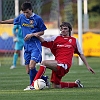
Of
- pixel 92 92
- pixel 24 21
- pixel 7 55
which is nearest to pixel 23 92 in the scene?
pixel 92 92

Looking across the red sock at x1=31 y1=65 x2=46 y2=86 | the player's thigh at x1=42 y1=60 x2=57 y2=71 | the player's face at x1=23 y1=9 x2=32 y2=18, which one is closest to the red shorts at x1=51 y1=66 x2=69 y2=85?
the player's thigh at x1=42 y1=60 x2=57 y2=71

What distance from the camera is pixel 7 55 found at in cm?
2498

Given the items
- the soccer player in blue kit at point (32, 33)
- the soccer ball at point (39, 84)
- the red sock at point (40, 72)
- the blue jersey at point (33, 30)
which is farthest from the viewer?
the blue jersey at point (33, 30)

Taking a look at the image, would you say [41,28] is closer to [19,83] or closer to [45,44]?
[45,44]

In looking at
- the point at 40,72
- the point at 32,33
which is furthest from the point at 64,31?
the point at 40,72

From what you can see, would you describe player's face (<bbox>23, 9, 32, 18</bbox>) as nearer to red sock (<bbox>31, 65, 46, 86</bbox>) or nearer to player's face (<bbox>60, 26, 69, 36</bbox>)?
player's face (<bbox>60, 26, 69, 36</bbox>)

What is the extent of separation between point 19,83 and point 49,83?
1.28m

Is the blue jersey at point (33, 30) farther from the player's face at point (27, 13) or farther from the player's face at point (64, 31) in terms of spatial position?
the player's face at point (64, 31)

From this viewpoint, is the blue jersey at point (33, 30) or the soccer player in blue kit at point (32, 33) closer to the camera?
the soccer player in blue kit at point (32, 33)

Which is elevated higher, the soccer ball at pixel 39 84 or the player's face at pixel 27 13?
the player's face at pixel 27 13

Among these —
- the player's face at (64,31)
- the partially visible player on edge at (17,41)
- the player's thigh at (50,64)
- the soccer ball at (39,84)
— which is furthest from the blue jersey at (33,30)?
the partially visible player on edge at (17,41)

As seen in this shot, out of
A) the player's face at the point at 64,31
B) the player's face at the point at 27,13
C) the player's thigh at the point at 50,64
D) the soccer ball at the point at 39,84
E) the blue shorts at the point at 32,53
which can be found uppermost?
the player's face at the point at 27,13

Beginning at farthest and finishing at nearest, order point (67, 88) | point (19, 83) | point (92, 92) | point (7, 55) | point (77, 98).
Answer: point (7, 55)
point (19, 83)
point (67, 88)
point (92, 92)
point (77, 98)

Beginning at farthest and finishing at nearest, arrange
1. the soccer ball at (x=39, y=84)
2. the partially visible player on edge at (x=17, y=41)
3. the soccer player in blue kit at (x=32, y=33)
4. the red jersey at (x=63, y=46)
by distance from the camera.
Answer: the partially visible player on edge at (x=17, y=41) < the soccer player in blue kit at (x=32, y=33) < the red jersey at (x=63, y=46) < the soccer ball at (x=39, y=84)
